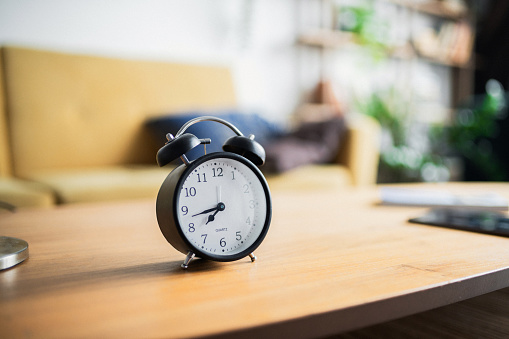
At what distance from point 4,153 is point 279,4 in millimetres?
2204

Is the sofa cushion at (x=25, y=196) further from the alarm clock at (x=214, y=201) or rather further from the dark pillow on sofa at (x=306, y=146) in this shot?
the alarm clock at (x=214, y=201)

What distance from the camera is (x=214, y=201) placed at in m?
0.54

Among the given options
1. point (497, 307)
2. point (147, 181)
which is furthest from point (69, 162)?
point (497, 307)

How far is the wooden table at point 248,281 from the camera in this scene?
36 cm

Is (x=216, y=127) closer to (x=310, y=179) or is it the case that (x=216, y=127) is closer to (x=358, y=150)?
(x=310, y=179)

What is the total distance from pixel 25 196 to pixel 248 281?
3.81ft

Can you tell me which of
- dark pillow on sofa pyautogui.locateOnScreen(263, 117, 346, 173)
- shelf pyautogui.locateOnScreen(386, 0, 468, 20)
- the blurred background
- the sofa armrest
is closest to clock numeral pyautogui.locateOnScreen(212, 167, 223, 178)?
dark pillow on sofa pyautogui.locateOnScreen(263, 117, 346, 173)

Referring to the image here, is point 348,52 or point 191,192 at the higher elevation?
point 348,52

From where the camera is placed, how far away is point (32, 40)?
2.23 meters

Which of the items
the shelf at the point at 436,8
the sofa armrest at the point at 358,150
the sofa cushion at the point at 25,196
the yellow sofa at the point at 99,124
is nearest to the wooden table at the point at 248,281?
the sofa cushion at the point at 25,196

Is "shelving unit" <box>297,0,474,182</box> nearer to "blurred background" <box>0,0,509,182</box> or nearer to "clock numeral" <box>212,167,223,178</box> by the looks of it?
"blurred background" <box>0,0,509,182</box>

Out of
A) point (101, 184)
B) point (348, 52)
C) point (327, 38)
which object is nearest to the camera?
point (101, 184)

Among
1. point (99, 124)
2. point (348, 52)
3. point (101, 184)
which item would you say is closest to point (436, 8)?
point (348, 52)

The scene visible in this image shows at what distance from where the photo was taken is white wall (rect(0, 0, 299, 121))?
7.43 ft
